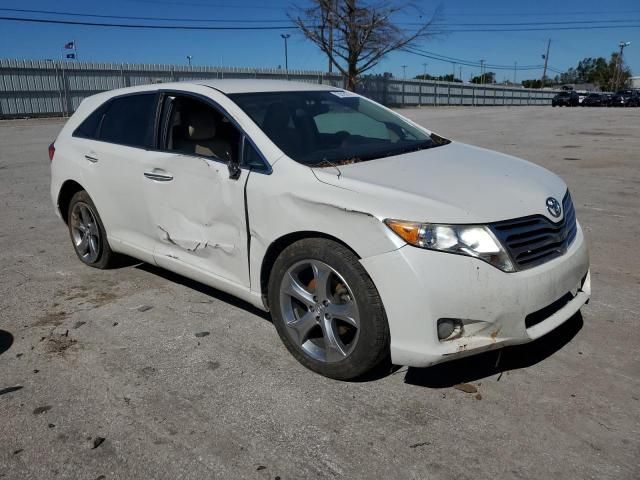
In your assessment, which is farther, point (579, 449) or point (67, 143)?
point (67, 143)

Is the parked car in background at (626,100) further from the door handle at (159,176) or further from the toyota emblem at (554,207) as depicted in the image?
the door handle at (159,176)

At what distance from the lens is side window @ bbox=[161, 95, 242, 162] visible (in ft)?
12.2

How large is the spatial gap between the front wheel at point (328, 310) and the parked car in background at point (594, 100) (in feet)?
180

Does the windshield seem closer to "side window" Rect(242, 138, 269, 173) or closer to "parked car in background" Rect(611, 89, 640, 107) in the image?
"side window" Rect(242, 138, 269, 173)

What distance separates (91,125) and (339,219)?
3.09 metres

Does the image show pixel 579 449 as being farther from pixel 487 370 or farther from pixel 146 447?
pixel 146 447

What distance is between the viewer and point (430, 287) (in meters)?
2.65

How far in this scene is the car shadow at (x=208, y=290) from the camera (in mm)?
4137

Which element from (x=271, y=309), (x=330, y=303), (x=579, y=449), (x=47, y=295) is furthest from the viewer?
(x=47, y=295)

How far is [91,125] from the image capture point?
4969 millimetres

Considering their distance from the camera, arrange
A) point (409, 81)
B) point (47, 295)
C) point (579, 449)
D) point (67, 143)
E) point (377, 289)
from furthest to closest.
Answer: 1. point (409, 81)
2. point (67, 143)
3. point (47, 295)
4. point (377, 289)
5. point (579, 449)

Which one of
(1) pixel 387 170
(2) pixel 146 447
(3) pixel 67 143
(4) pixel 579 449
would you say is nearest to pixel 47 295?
(3) pixel 67 143

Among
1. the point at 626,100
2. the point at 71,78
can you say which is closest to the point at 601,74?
the point at 626,100

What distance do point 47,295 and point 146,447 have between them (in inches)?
94.9
